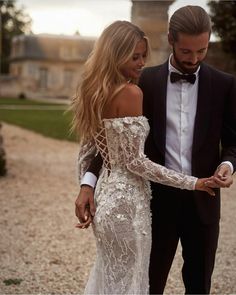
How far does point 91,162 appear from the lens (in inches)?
101

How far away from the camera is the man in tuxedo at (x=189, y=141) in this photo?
2436 mm

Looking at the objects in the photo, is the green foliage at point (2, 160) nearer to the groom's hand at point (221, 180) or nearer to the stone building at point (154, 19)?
the stone building at point (154, 19)

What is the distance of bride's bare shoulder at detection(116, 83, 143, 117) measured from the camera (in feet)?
7.55

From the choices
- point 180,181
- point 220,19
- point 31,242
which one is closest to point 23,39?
point 220,19

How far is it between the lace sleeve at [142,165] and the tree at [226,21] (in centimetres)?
828

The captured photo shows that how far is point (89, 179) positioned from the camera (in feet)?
8.30

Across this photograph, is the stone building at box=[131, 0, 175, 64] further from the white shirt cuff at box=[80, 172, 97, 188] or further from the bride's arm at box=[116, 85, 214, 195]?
the bride's arm at box=[116, 85, 214, 195]

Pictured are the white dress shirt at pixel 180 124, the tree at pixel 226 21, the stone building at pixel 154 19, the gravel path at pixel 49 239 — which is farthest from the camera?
the tree at pixel 226 21

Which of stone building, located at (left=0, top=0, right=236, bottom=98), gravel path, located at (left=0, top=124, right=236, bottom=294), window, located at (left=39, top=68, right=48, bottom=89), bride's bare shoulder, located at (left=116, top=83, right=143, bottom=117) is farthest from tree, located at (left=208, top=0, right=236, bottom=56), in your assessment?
window, located at (left=39, top=68, right=48, bottom=89)

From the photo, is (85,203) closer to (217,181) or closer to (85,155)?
(85,155)

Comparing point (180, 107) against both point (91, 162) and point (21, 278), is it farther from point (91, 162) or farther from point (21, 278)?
point (21, 278)

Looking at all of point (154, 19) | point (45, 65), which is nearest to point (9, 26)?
point (45, 65)

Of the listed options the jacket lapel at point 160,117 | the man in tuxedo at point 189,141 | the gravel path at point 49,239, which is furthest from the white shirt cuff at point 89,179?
the gravel path at point 49,239

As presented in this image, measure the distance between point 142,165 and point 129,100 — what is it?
0.29 metres
